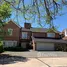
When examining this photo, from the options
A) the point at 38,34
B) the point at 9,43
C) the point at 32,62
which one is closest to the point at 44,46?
the point at 38,34

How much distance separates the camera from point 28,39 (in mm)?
53656

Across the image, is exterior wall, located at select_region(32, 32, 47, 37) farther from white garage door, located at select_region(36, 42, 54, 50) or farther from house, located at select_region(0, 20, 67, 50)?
white garage door, located at select_region(36, 42, 54, 50)

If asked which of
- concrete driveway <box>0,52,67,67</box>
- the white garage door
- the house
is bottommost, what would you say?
concrete driveway <box>0,52,67,67</box>

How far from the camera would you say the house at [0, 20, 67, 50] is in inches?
1891

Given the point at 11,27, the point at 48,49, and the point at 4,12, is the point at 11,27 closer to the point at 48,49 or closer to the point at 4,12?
the point at 48,49

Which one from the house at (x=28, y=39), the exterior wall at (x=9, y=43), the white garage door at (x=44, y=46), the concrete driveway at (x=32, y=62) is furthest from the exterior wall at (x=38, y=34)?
the concrete driveway at (x=32, y=62)

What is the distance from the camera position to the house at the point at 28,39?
48.0 meters

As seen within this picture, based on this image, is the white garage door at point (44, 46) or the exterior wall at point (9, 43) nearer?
the white garage door at point (44, 46)

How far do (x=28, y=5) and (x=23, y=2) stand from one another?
0.55 metres

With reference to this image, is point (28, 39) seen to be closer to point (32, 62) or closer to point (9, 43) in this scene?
point (9, 43)

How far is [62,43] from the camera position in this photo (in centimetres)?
4888

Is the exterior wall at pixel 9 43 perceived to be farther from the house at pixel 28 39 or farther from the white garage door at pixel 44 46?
the white garage door at pixel 44 46

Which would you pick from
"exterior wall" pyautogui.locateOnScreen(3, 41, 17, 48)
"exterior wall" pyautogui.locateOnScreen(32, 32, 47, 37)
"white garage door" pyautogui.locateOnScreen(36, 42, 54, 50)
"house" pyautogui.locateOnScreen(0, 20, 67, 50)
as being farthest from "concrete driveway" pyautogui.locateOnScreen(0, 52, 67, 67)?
"exterior wall" pyautogui.locateOnScreen(32, 32, 47, 37)

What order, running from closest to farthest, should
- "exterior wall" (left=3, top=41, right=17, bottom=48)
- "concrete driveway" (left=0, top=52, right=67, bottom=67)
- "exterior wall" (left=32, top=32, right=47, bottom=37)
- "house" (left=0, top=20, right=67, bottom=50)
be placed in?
"concrete driveway" (left=0, top=52, right=67, bottom=67) < "house" (left=0, top=20, right=67, bottom=50) < "exterior wall" (left=3, top=41, right=17, bottom=48) < "exterior wall" (left=32, top=32, right=47, bottom=37)
